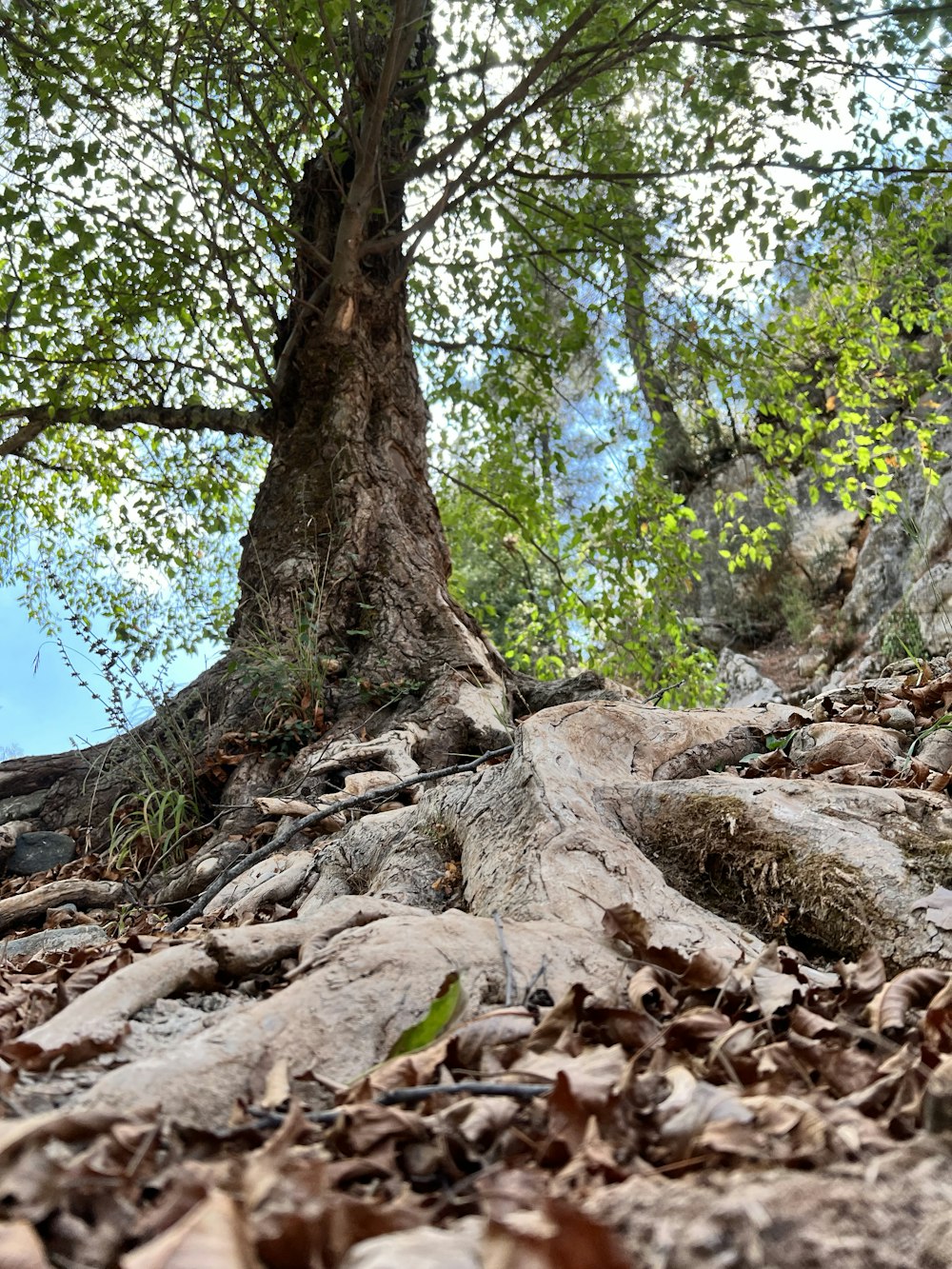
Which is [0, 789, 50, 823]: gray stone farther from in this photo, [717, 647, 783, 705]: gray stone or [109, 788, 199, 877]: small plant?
[717, 647, 783, 705]: gray stone

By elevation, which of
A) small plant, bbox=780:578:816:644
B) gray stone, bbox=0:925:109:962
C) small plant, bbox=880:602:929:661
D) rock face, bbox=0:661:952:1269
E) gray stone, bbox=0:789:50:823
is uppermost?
small plant, bbox=780:578:816:644

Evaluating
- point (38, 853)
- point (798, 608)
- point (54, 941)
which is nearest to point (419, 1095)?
point (54, 941)

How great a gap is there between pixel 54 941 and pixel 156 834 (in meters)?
1.28

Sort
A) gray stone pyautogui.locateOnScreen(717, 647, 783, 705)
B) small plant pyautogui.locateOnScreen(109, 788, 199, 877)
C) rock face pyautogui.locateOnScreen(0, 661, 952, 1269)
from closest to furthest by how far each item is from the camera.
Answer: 1. rock face pyautogui.locateOnScreen(0, 661, 952, 1269)
2. small plant pyautogui.locateOnScreen(109, 788, 199, 877)
3. gray stone pyautogui.locateOnScreen(717, 647, 783, 705)

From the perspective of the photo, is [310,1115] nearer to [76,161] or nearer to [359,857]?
[359,857]

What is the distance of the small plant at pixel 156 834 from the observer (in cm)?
438

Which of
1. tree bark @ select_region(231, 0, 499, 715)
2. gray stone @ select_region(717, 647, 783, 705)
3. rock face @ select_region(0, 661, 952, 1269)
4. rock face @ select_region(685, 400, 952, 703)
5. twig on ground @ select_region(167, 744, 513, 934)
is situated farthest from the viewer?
gray stone @ select_region(717, 647, 783, 705)

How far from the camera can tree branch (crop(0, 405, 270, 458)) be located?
7.06 metres

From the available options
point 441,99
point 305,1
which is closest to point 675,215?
point 441,99

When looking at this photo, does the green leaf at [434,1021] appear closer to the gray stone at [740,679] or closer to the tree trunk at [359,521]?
the tree trunk at [359,521]

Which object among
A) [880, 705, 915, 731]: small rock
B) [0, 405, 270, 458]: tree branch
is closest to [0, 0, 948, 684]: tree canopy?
[0, 405, 270, 458]: tree branch

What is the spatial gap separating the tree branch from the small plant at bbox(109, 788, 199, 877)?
351cm

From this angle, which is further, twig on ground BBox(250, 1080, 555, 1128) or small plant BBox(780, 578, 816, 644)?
small plant BBox(780, 578, 816, 644)

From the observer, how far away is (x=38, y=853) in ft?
15.7
